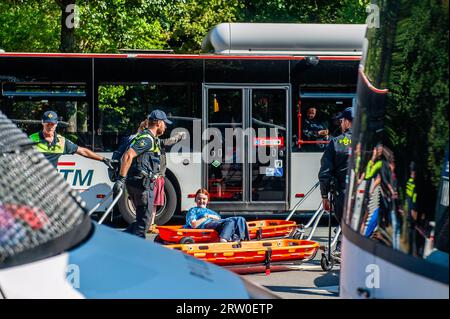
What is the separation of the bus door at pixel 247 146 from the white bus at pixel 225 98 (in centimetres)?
2

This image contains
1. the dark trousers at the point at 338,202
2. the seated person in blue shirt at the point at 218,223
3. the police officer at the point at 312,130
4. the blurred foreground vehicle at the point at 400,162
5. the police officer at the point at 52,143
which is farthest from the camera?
the police officer at the point at 312,130

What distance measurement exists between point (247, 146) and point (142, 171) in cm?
404

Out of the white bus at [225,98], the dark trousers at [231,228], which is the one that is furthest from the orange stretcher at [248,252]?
the white bus at [225,98]

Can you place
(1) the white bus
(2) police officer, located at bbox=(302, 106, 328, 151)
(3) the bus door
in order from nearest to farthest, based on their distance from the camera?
1. (1) the white bus
2. (3) the bus door
3. (2) police officer, located at bbox=(302, 106, 328, 151)

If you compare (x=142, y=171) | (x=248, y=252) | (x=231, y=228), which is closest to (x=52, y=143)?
(x=142, y=171)

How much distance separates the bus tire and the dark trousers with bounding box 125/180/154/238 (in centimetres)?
353

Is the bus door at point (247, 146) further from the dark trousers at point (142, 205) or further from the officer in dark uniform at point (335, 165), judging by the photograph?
the officer in dark uniform at point (335, 165)

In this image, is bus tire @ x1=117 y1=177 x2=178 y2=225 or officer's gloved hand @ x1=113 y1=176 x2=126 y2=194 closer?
officer's gloved hand @ x1=113 y1=176 x2=126 y2=194

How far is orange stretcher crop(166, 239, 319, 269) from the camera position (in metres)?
9.05

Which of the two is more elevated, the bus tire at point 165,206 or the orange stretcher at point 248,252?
the orange stretcher at point 248,252

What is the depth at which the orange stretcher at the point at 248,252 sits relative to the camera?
9.05 m

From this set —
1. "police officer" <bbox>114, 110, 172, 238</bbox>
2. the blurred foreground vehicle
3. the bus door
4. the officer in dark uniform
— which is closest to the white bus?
the bus door

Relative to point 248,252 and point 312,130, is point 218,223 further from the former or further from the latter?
point 312,130

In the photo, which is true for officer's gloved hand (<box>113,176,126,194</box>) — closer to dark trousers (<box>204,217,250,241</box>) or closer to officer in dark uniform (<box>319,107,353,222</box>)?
dark trousers (<box>204,217,250,241</box>)
